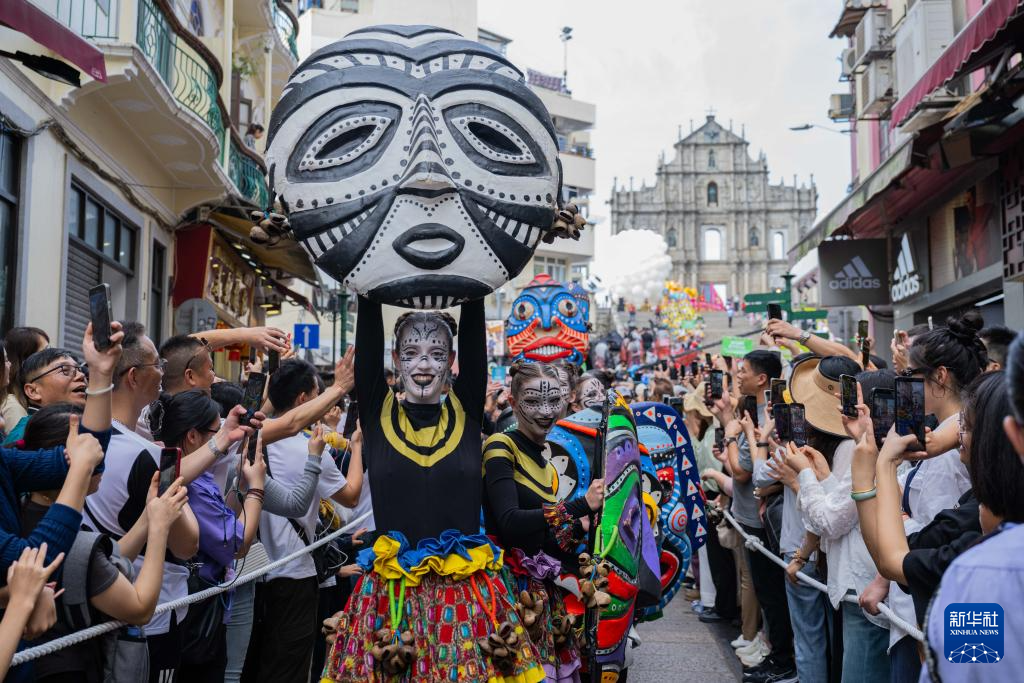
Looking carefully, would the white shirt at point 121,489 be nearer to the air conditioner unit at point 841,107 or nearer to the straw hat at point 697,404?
the straw hat at point 697,404

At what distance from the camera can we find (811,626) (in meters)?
5.35

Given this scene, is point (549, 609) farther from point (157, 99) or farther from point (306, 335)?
point (306, 335)

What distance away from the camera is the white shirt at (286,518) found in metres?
5.09

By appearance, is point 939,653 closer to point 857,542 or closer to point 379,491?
point 379,491

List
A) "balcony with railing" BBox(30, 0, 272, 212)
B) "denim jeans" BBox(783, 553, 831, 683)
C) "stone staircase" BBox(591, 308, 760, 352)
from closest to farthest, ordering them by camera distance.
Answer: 1. "denim jeans" BBox(783, 553, 831, 683)
2. "balcony with railing" BBox(30, 0, 272, 212)
3. "stone staircase" BBox(591, 308, 760, 352)

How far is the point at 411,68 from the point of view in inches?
140

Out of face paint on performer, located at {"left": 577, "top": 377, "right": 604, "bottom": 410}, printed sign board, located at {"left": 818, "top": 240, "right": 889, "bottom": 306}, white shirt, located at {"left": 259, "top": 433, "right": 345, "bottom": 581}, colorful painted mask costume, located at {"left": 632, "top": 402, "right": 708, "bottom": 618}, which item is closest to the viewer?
white shirt, located at {"left": 259, "top": 433, "right": 345, "bottom": 581}

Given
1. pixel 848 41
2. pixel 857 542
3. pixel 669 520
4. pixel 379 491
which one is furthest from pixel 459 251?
pixel 848 41

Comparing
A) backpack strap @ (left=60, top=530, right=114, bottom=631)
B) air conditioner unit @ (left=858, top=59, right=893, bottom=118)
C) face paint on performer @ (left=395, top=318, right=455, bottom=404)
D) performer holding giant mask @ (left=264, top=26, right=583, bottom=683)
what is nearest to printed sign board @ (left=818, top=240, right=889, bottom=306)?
air conditioner unit @ (left=858, top=59, right=893, bottom=118)

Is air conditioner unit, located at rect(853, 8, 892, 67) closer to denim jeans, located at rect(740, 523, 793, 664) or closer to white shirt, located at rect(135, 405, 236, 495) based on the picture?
denim jeans, located at rect(740, 523, 793, 664)

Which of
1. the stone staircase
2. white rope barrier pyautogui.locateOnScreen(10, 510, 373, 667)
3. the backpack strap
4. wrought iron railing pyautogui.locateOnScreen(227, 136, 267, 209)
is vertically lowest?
white rope barrier pyautogui.locateOnScreen(10, 510, 373, 667)

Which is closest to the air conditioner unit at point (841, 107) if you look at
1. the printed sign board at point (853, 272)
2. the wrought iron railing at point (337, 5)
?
the printed sign board at point (853, 272)

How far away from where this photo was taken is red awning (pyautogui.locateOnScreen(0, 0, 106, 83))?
469 centimetres

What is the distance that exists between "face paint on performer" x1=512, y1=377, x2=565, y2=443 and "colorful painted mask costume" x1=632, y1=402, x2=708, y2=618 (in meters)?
1.25
